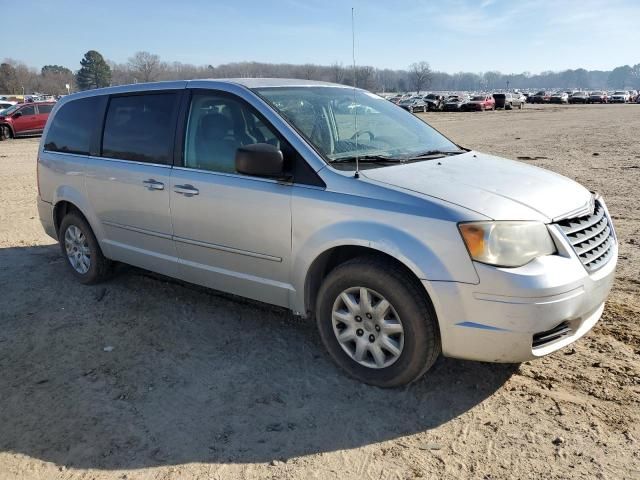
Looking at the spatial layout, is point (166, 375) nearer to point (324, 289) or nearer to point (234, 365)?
point (234, 365)

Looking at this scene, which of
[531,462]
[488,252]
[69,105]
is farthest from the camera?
[69,105]

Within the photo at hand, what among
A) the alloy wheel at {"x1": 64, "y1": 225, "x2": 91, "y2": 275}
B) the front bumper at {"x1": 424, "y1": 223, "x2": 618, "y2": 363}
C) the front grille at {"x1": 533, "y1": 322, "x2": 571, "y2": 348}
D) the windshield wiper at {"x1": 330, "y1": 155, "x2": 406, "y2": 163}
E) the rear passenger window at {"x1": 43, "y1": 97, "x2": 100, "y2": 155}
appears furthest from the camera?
the alloy wheel at {"x1": 64, "y1": 225, "x2": 91, "y2": 275}

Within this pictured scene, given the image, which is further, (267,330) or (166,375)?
(267,330)

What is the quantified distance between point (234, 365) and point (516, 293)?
1.90 metres

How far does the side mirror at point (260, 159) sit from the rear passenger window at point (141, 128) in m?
1.05

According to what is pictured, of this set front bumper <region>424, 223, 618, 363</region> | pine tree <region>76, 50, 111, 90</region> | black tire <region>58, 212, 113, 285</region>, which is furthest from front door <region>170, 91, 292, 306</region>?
pine tree <region>76, 50, 111, 90</region>

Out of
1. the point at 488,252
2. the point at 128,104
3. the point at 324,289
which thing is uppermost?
the point at 128,104

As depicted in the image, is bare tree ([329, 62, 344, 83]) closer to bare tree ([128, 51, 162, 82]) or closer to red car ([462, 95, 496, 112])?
bare tree ([128, 51, 162, 82])

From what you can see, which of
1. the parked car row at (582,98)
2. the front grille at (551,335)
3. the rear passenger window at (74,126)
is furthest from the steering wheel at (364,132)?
the parked car row at (582,98)

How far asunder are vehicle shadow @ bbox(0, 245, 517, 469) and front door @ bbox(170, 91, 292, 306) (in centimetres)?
45

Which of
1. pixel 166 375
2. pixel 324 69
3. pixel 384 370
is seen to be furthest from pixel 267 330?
pixel 324 69

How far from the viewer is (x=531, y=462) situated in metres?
2.69

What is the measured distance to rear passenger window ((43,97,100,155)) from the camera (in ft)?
16.7

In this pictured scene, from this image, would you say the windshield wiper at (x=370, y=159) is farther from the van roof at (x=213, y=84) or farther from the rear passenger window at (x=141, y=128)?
the rear passenger window at (x=141, y=128)
